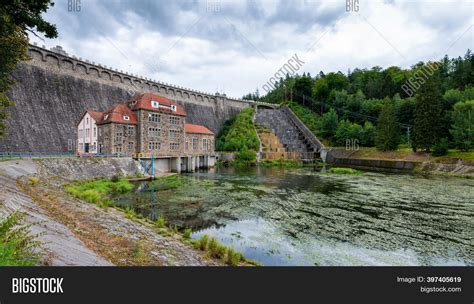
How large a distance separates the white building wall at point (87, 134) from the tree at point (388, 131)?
46.3m

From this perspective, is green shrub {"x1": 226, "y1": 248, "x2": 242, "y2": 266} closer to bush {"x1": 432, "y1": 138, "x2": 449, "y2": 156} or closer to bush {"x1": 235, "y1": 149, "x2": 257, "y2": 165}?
bush {"x1": 432, "y1": 138, "x2": 449, "y2": 156}

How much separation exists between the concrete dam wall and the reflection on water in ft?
63.6

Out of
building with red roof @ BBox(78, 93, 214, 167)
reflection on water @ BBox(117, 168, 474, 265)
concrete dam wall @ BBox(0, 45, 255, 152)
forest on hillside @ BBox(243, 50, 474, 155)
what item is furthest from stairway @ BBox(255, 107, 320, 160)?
reflection on water @ BBox(117, 168, 474, 265)

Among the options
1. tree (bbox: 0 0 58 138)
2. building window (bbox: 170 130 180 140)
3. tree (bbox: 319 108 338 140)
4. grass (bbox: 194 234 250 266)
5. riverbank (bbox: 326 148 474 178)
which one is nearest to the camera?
grass (bbox: 194 234 250 266)

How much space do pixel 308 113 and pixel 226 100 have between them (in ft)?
87.8

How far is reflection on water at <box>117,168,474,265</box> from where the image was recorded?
31.5 feet

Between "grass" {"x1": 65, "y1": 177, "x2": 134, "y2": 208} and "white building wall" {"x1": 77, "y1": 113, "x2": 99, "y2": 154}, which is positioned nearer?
"grass" {"x1": 65, "y1": 177, "x2": 134, "y2": 208}

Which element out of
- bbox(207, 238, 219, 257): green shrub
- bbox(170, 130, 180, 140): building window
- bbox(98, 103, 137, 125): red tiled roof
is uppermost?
bbox(98, 103, 137, 125): red tiled roof

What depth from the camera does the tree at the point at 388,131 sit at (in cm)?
4695

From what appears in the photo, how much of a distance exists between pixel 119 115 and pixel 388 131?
4397 centimetres
